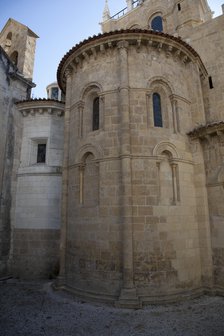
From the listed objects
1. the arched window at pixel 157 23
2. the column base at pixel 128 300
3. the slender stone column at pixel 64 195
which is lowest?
the column base at pixel 128 300

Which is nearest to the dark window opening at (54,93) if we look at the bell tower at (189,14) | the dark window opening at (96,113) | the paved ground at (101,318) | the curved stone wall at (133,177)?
the curved stone wall at (133,177)

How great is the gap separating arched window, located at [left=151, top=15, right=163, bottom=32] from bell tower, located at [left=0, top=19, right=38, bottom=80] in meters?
8.58

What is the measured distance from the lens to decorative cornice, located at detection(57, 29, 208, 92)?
8391mm

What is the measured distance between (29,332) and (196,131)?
8093 mm

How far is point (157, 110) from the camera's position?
874 cm

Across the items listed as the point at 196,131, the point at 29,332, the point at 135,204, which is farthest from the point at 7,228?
the point at 196,131

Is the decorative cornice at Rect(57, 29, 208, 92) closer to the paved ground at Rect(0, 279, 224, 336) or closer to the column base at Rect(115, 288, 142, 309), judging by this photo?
the column base at Rect(115, 288, 142, 309)

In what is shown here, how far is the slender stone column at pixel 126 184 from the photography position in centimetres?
679

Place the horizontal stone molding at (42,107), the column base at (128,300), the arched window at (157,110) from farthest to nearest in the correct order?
the horizontal stone molding at (42,107) < the arched window at (157,110) < the column base at (128,300)

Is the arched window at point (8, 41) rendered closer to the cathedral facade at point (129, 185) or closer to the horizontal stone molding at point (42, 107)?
the horizontal stone molding at point (42, 107)

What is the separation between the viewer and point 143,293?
6902 millimetres

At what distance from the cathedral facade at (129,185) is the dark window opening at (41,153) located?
2.04 feet

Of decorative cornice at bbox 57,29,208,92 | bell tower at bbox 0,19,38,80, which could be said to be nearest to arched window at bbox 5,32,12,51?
bell tower at bbox 0,19,38,80

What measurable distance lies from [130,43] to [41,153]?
648 centimetres
